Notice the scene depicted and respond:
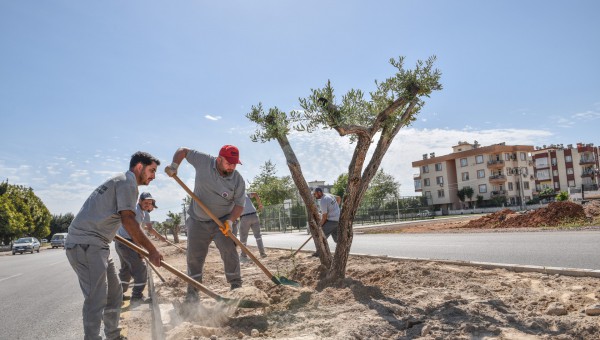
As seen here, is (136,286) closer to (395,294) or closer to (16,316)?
(16,316)

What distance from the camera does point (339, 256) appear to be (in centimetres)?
577

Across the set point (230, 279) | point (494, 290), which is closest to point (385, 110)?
point (494, 290)

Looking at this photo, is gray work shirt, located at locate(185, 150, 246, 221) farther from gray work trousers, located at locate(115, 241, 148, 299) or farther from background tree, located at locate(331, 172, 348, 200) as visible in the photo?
background tree, located at locate(331, 172, 348, 200)

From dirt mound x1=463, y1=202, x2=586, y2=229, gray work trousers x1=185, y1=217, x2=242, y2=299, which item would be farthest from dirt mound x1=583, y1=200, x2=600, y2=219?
gray work trousers x1=185, y1=217, x2=242, y2=299

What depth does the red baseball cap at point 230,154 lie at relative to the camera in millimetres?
5137

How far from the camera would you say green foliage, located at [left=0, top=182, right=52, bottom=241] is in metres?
45.5

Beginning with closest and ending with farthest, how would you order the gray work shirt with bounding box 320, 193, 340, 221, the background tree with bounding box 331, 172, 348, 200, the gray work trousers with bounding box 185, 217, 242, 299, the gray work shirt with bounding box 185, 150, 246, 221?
1. the gray work shirt with bounding box 185, 150, 246, 221
2. the gray work trousers with bounding box 185, 217, 242, 299
3. the gray work shirt with bounding box 320, 193, 340, 221
4. the background tree with bounding box 331, 172, 348, 200

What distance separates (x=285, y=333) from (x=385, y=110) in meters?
3.26

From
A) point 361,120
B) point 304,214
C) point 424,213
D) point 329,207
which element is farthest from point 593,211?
point 424,213

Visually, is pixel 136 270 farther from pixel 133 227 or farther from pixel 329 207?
pixel 329 207

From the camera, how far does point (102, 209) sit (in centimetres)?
371

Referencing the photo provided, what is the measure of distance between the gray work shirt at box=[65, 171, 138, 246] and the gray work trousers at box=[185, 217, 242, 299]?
1811mm

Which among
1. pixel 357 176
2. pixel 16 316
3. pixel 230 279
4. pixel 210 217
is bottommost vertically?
pixel 16 316

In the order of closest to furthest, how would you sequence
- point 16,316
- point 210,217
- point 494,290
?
1. point 494,290
2. point 210,217
3. point 16,316
